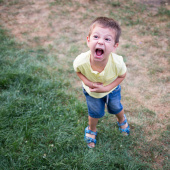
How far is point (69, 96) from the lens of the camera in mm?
2789

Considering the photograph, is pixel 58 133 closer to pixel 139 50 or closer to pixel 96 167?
pixel 96 167

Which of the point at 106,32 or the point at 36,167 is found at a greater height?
the point at 106,32

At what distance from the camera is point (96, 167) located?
6.30 feet

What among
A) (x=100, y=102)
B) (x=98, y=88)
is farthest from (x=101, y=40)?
(x=100, y=102)

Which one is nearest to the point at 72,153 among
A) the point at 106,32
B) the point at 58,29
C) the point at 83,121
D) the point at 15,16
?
the point at 83,121

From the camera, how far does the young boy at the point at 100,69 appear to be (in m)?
1.52

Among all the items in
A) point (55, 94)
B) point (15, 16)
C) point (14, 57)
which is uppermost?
point (15, 16)

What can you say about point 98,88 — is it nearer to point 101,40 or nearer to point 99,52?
point 99,52

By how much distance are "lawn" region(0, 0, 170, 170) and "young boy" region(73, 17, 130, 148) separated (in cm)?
28

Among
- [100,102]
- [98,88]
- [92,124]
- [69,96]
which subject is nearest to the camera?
[98,88]

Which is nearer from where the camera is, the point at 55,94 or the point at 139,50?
the point at 55,94

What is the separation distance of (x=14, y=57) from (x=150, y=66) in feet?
8.98

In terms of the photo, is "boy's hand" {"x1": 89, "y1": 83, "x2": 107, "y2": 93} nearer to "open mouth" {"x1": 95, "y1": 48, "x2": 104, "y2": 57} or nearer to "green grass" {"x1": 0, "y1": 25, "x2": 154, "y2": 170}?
"open mouth" {"x1": 95, "y1": 48, "x2": 104, "y2": 57}

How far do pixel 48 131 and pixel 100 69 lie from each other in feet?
3.65
